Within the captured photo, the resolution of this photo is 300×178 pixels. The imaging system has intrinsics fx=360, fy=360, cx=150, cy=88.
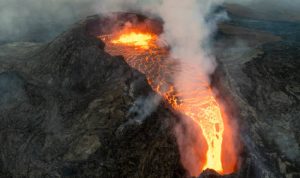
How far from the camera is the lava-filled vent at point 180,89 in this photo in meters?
9.28

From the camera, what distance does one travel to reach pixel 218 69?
11.3 meters

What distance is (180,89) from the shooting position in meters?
10.7

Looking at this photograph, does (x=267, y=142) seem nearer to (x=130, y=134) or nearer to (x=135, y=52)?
(x=130, y=134)

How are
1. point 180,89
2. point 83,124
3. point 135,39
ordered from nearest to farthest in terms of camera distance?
point 83,124 → point 180,89 → point 135,39

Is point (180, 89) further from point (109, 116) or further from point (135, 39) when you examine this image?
point (135, 39)

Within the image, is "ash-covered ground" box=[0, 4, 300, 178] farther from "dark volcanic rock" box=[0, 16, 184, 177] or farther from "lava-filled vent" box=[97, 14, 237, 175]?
"lava-filled vent" box=[97, 14, 237, 175]

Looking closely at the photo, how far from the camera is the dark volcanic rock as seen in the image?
8.23 m

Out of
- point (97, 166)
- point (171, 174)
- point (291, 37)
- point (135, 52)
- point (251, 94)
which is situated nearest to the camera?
point (97, 166)

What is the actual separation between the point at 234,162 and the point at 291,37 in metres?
7.62

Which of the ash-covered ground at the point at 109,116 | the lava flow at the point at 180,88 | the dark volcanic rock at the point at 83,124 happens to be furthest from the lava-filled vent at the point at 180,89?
the dark volcanic rock at the point at 83,124

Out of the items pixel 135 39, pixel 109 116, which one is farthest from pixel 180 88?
pixel 135 39

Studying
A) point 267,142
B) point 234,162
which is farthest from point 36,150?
point 267,142

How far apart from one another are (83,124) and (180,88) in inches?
132

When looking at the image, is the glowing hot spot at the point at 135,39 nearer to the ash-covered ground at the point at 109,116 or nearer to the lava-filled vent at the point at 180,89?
the lava-filled vent at the point at 180,89
